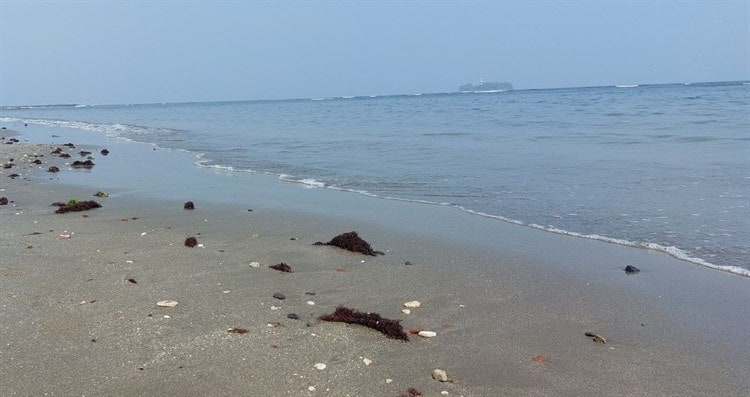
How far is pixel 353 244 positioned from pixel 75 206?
16.1 ft

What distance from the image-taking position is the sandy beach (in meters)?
3.77

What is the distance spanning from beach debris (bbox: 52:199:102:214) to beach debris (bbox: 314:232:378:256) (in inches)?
178

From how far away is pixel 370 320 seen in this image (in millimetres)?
4590

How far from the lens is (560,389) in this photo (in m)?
3.71

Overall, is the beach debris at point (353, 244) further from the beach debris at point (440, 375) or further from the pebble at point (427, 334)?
the beach debris at point (440, 375)

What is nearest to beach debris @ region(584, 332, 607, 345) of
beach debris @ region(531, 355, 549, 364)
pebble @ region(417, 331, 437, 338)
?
beach debris @ region(531, 355, 549, 364)

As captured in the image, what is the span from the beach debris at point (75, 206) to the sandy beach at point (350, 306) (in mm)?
331

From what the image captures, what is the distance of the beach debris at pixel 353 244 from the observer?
6770mm

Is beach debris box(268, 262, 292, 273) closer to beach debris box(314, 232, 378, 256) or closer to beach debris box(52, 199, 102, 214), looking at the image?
beach debris box(314, 232, 378, 256)

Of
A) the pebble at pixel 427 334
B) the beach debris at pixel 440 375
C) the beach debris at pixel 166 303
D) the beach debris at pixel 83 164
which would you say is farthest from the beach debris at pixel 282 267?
the beach debris at pixel 83 164

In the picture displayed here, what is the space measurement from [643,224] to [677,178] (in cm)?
396

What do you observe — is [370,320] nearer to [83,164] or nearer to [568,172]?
[568,172]

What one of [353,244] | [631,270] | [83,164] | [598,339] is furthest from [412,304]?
[83,164]

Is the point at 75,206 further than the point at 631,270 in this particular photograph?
Yes
